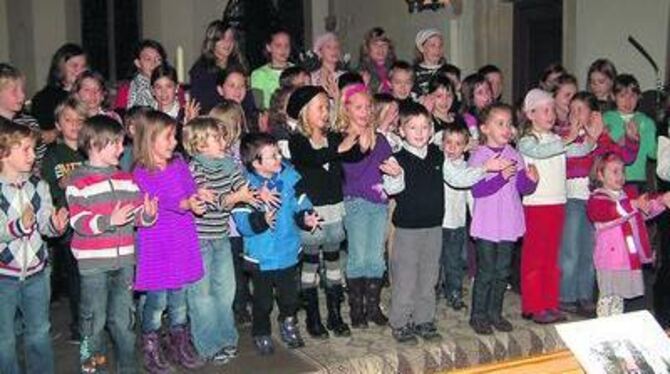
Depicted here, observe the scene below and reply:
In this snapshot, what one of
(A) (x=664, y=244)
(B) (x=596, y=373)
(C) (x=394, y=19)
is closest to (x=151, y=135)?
(B) (x=596, y=373)

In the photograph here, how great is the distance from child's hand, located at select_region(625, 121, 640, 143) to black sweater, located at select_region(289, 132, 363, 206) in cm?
221

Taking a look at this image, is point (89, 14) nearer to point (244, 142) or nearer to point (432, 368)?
point (244, 142)

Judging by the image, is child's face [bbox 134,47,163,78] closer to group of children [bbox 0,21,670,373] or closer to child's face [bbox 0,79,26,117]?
group of children [bbox 0,21,670,373]

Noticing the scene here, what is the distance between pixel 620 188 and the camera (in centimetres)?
562

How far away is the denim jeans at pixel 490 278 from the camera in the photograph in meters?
5.44

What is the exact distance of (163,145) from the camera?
466 centimetres

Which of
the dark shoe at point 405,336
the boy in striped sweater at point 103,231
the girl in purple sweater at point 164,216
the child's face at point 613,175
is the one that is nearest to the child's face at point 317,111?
the girl in purple sweater at point 164,216

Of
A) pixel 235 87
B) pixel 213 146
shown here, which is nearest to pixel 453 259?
pixel 235 87

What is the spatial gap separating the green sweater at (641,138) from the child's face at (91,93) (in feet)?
12.1

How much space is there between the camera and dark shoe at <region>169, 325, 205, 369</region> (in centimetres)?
494

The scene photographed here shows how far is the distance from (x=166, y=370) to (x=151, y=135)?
52.7 inches

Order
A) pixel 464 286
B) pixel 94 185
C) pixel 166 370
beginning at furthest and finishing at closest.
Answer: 1. pixel 464 286
2. pixel 166 370
3. pixel 94 185

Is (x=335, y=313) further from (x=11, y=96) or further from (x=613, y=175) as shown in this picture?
(x=11, y=96)

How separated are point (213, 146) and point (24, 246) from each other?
1159mm
